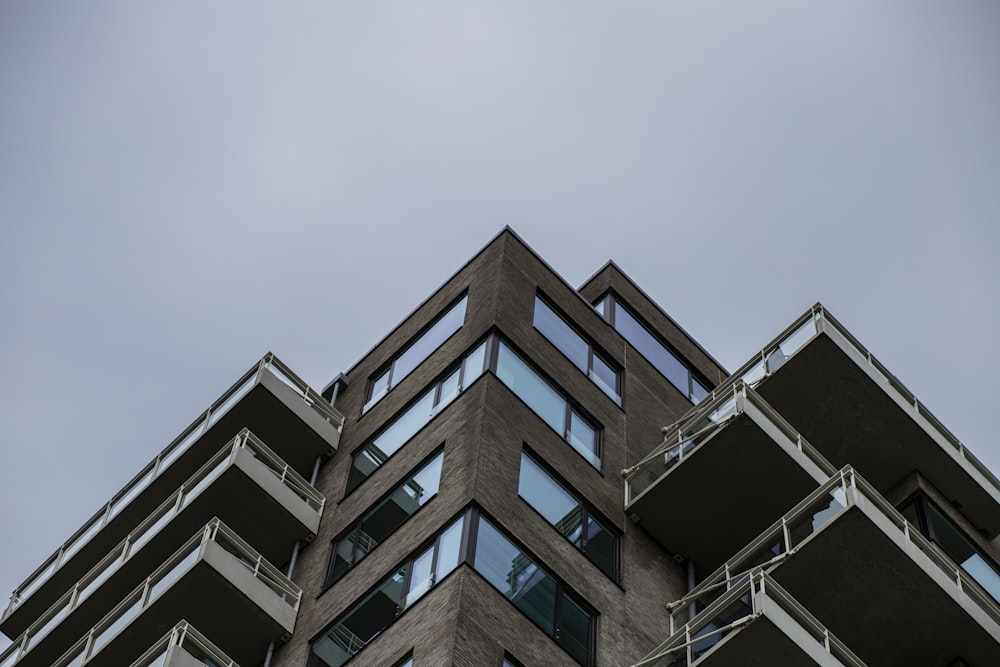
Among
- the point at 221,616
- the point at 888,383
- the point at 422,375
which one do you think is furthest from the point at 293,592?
the point at 888,383

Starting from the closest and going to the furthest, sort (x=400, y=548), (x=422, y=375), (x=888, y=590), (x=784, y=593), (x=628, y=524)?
(x=784, y=593) → (x=888, y=590) → (x=400, y=548) → (x=628, y=524) → (x=422, y=375)

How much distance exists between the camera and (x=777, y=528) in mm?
26297

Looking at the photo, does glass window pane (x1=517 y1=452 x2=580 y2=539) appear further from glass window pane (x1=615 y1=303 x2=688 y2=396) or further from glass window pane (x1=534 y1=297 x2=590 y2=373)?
glass window pane (x1=615 y1=303 x2=688 y2=396)

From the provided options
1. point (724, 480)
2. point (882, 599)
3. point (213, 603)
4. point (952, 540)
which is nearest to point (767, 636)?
point (882, 599)

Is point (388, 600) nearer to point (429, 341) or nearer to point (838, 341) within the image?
point (429, 341)

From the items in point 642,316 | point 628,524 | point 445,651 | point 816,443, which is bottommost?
point 445,651

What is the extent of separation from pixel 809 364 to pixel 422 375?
27.0 feet

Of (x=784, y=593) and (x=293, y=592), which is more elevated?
(x=293, y=592)

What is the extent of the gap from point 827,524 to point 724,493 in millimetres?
4687

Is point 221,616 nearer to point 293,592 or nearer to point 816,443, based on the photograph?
point 293,592

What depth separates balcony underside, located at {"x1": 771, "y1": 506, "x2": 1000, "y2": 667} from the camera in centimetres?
2556

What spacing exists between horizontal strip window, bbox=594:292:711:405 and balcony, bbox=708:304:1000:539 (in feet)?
19.6

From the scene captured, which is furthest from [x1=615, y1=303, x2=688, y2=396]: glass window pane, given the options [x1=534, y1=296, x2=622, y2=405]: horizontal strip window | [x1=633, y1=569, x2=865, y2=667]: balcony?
[x1=633, y1=569, x2=865, y2=667]: balcony

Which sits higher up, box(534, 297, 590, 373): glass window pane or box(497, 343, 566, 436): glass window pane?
box(534, 297, 590, 373): glass window pane
